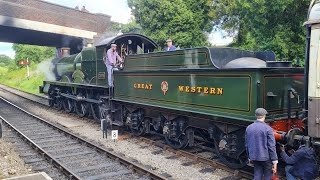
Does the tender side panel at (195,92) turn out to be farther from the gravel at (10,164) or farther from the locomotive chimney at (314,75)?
the gravel at (10,164)

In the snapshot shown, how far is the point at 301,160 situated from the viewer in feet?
16.0

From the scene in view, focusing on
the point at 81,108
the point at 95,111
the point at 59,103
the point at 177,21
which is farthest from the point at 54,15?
the point at 95,111

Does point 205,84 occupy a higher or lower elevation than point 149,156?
higher

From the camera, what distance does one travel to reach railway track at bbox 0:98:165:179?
6.61m

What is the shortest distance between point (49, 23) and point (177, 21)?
951 cm

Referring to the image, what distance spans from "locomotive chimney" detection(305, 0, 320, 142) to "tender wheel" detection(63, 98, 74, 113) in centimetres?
1169

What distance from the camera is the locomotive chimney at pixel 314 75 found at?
4914mm

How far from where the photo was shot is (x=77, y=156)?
8.02m

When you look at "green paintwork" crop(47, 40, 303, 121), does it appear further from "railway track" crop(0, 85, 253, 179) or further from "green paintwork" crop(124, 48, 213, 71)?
"railway track" crop(0, 85, 253, 179)

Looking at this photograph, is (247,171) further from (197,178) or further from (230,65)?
(230,65)

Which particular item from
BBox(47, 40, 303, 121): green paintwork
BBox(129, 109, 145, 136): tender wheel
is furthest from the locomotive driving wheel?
BBox(129, 109, 145, 136): tender wheel

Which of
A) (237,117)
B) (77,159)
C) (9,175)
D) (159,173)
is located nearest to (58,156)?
(77,159)

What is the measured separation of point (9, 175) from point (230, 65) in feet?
16.2

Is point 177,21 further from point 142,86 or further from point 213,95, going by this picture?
point 213,95
